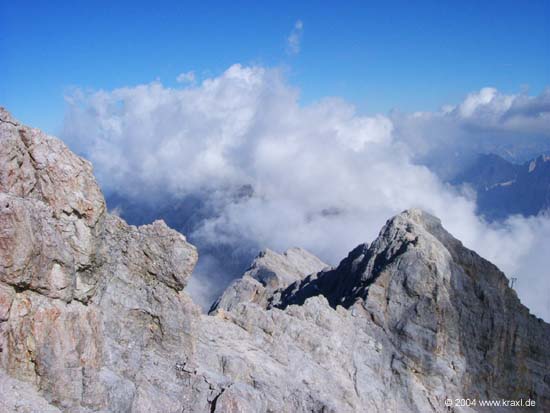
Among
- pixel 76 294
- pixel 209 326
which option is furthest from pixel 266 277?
pixel 76 294

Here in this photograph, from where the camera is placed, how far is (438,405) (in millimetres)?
66438

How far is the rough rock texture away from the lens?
364 feet

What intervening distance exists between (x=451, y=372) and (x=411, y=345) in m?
6.00

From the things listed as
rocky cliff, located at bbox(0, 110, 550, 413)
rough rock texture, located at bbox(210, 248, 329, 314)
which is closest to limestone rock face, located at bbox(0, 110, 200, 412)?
rocky cliff, located at bbox(0, 110, 550, 413)

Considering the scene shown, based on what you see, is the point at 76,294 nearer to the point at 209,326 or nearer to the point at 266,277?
the point at 209,326

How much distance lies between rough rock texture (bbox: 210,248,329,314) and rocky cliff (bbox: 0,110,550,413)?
21.8m

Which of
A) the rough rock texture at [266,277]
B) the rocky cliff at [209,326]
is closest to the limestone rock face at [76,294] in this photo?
the rocky cliff at [209,326]

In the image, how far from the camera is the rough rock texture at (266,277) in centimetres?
11081

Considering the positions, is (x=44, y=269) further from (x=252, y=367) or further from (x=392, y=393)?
(x=392, y=393)

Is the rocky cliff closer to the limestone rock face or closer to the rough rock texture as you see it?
the limestone rock face

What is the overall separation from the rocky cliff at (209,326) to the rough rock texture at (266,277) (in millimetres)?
21758

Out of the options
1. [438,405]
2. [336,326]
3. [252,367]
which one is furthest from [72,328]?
[438,405]

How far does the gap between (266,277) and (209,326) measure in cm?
6887

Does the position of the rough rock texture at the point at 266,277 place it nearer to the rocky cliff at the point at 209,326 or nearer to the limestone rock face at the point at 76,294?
the rocky cliff at the point at 209,326
